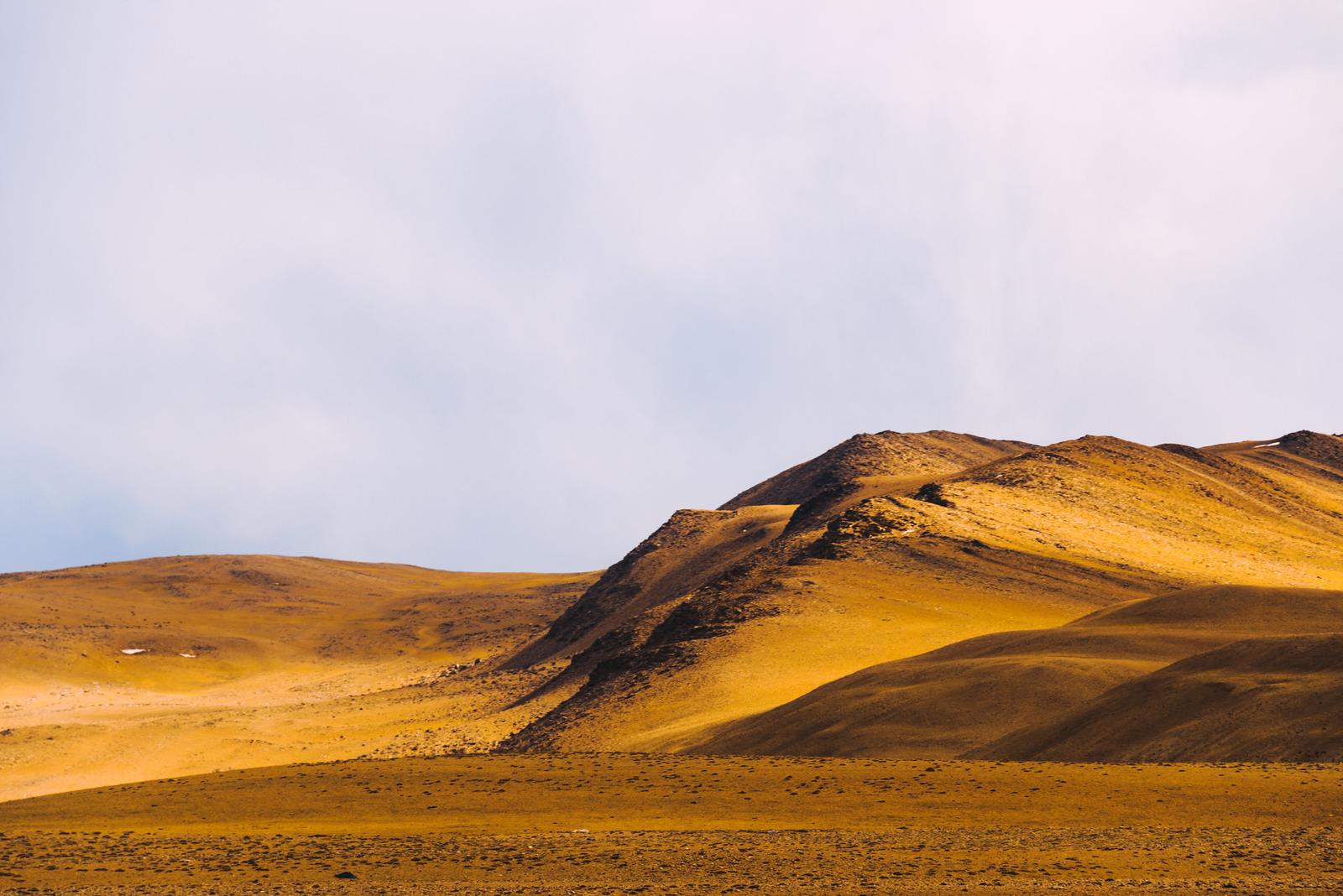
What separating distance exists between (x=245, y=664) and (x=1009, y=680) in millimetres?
76844

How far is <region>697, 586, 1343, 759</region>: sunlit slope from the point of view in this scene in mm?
33281

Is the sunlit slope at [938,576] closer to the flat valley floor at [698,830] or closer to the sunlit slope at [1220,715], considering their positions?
the sunlit slope at [1220,715]

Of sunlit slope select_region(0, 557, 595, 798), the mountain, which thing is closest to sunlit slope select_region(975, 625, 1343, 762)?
the mountain

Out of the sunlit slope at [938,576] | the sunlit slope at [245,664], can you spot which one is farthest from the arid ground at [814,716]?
the sunlit slope at [245,664]

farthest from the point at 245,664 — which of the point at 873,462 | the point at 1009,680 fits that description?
the point at 1009,680

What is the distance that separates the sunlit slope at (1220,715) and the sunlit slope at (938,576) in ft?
11.6

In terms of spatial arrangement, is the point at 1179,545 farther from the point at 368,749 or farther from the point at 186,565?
the point at 186,565

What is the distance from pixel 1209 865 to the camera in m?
16.4

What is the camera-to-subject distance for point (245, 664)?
101 metres

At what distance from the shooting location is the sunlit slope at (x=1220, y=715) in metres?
24.9

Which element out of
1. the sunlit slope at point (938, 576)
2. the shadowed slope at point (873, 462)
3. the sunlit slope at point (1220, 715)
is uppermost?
the shadowed slope at point (873, 462)

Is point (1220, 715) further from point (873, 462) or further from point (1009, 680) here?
point (873, 462)

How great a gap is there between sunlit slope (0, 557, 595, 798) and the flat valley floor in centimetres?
2570

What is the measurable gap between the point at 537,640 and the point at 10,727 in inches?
1245
